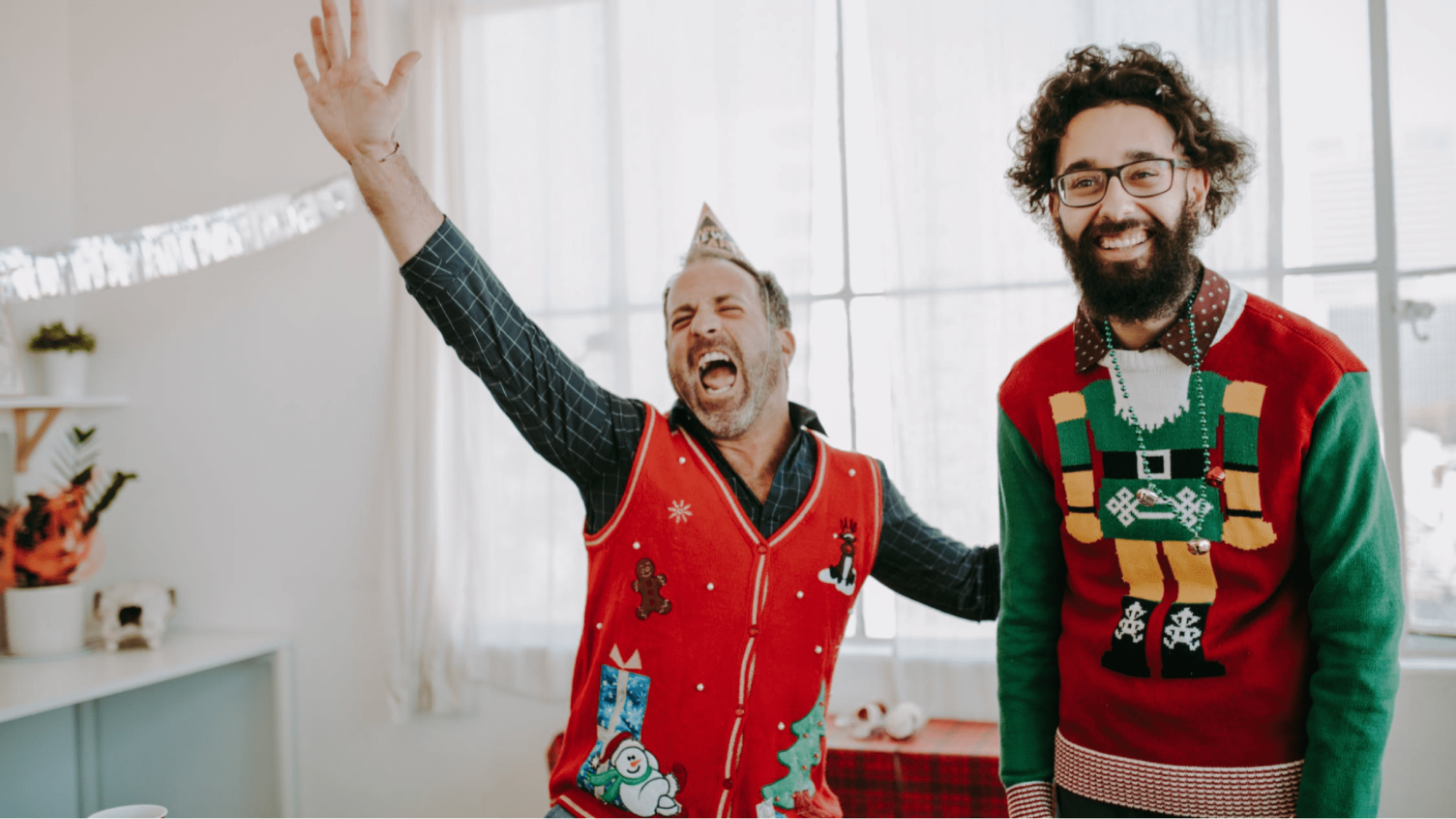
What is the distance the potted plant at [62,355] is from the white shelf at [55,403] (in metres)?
0.05

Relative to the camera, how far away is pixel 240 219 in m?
3.00

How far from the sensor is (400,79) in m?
1.52

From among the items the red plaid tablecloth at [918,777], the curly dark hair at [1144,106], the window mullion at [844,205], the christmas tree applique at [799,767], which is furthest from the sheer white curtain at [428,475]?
the curly dark hair at [1144,106]

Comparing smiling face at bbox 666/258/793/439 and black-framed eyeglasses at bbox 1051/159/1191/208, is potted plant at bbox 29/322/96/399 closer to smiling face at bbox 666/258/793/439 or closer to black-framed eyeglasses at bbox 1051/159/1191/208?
smiling face at bbox 666/258/793/439

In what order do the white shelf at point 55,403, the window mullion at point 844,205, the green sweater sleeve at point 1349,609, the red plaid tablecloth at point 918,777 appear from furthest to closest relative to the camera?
the white shelf at point 55,403, the window mullion at point 844,205, the red plaid tablecloth at point 918,777, the green sweater sleeve at point 1349,609


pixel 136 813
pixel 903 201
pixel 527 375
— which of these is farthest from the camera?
pixel 903 201

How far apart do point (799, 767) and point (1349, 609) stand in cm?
90

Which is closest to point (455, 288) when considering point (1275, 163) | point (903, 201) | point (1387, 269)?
point (903, 201)

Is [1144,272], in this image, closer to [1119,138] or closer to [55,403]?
[1119,138]

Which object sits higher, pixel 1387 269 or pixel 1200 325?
pixel 1387 269

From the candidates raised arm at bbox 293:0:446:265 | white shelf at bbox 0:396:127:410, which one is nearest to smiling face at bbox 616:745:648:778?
raised arm at bbox 293:0:446:265

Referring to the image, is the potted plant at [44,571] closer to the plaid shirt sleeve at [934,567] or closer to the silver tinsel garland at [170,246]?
the silver tinsel garland at [170,246]

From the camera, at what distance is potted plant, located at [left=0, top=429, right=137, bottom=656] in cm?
297

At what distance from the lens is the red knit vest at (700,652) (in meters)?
1.77
